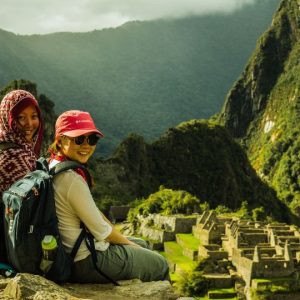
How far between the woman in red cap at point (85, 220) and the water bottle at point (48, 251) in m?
0.33

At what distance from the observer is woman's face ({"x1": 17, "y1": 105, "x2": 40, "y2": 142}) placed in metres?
6.59

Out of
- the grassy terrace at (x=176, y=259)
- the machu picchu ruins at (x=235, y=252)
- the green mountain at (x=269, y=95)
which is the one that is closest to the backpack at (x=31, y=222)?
the machu picchu ruins at (x=235, y=252)

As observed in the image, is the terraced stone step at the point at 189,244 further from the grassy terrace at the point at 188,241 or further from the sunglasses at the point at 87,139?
the sunglasses at the point at 87,139

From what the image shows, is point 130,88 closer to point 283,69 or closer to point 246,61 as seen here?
point 283,69

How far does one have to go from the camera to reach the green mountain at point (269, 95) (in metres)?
147

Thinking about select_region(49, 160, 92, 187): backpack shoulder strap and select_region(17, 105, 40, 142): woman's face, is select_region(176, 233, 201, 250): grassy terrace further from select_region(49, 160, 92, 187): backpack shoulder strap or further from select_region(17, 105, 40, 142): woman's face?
select_region(49, 160, 92, 187): backpack shoulder strap

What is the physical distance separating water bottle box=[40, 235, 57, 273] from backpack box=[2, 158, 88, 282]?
0.16 feet

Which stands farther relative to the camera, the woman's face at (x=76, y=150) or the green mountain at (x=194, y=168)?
the green mountain at (x=194, y=168)

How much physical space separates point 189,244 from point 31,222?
31.9m

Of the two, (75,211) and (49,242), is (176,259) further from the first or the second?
(49,242)

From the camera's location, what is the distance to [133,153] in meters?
81.0

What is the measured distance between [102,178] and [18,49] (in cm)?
4928

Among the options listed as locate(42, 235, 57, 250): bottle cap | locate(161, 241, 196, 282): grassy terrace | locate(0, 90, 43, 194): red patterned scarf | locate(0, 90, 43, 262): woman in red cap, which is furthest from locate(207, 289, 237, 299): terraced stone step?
locate(42, 235, 57, 250): bottle cap

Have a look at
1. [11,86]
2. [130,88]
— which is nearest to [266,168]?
[130,88]
